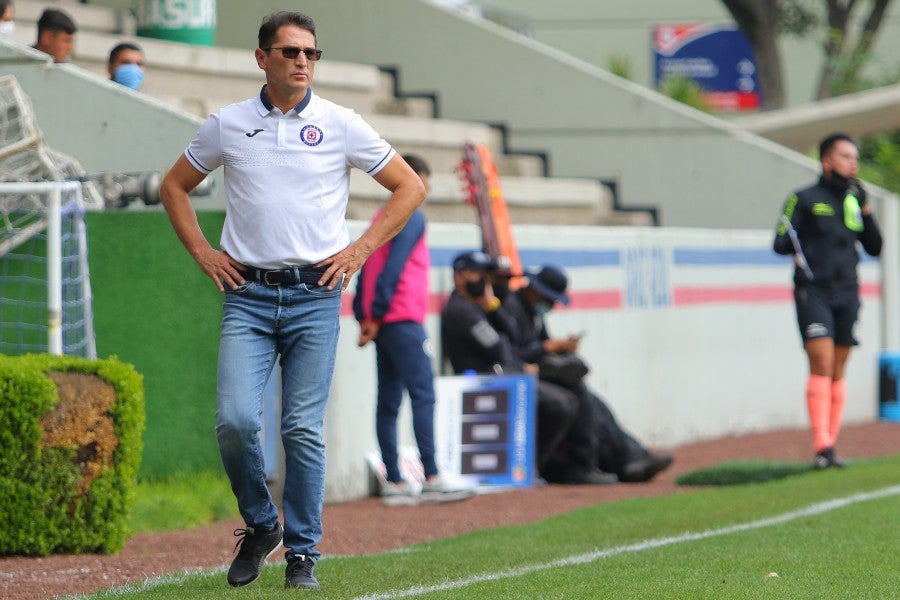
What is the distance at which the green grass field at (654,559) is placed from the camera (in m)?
7.15

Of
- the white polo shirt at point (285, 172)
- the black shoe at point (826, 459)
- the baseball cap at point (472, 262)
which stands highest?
the white polo shirt at point (285, 172)

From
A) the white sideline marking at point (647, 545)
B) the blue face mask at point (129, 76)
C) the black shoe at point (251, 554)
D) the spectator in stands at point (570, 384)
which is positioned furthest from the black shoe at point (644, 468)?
the black shoe at point (251, 554)

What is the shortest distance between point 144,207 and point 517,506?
114 inches

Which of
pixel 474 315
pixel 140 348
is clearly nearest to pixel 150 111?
pixel 140 348

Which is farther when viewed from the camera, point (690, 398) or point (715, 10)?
point (715, 10)

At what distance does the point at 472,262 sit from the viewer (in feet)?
40.9

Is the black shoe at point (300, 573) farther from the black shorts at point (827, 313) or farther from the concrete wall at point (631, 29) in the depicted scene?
the concrete wall at point (631, 29)

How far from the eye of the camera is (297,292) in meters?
7.05

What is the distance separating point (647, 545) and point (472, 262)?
13.0 feet

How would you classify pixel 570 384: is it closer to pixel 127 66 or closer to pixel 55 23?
pixel 127 66

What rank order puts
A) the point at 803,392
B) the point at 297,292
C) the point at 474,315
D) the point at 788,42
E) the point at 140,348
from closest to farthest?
the point at 297,292 < the point at 140,348 < the point at 474,315 < the point at 803,392 < the point at 788,42

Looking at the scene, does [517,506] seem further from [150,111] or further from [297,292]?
[297,292]

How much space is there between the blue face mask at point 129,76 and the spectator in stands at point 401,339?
8.56 ft

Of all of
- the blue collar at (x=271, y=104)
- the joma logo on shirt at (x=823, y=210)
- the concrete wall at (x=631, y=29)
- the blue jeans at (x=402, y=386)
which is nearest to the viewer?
the blue collar at (x=271, y=104)
